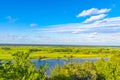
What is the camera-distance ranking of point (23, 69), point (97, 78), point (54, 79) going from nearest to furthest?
point (23, 69), point (54, 79), point (97, 78)

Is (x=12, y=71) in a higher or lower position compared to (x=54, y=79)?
higher

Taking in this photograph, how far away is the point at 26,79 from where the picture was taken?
3528 cm

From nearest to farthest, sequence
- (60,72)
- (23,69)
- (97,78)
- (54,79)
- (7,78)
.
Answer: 1. (7,78)
2. (23,69)
3. (54,79)
4. (60,72)
5. (97,78)

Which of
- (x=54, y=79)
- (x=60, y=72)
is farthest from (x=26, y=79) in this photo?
(x=60, y=72)

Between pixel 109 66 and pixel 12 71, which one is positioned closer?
pixel 12 71

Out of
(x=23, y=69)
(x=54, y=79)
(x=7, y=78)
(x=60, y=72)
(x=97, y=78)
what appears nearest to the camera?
(x=7, y=78)

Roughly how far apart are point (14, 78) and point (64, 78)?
23.2 m

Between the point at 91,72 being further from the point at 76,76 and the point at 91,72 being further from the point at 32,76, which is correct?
the point at 32,76

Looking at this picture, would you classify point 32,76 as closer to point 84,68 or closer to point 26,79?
point 26,79

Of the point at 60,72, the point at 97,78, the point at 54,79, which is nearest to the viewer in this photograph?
the point at 54,79

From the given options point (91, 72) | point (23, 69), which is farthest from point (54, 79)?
point (23, 69)

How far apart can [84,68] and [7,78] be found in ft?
114

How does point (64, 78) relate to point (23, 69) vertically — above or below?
below

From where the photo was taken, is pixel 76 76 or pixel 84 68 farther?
pixel 84 68
